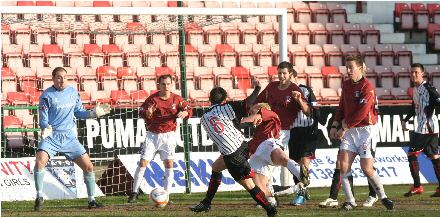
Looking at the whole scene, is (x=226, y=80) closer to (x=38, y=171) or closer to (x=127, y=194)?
(x=127, y=194)

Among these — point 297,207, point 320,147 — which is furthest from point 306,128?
point 320,147

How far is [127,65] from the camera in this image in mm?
21453

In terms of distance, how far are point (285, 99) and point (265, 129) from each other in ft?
3.65

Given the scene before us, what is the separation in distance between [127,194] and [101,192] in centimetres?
46

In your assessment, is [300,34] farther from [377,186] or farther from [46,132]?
[377,186]

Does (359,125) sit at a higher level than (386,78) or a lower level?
higher

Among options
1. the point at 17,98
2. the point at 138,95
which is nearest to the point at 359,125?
the point at 138,95

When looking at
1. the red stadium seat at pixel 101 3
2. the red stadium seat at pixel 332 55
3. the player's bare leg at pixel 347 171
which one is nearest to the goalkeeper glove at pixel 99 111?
the player's bare leg at pixel 347 171

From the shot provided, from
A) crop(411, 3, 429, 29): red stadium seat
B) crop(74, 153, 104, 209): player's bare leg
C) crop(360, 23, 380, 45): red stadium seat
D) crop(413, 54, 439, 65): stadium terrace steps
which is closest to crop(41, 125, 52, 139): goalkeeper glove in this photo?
crop(74, 153, 104, 209): player's bare leg

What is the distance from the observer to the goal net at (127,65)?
685 inches

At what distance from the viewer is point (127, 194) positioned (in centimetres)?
1733

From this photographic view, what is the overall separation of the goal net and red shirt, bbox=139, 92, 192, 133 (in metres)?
1.63

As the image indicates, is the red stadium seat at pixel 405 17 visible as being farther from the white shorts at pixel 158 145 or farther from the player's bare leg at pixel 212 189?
the player's bare leg at pixel 212 189

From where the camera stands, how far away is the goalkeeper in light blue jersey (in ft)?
46.6
